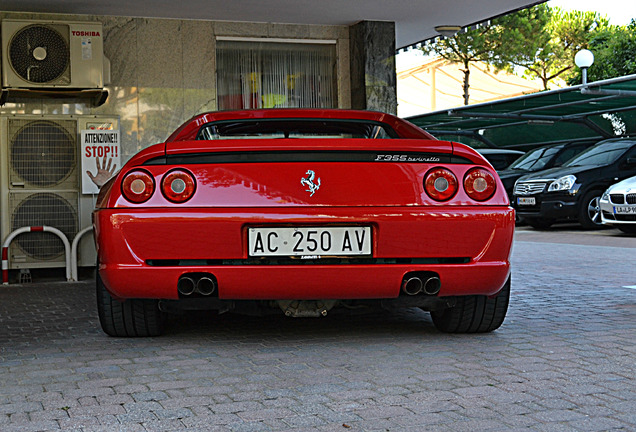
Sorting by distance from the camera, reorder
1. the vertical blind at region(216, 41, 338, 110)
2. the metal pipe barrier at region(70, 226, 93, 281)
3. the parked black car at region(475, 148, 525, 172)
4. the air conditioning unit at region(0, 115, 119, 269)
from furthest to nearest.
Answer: the parked black car at region(475, 148, 525, 172), the vertical blind at region(216, 41, 338, 110), the air conditioning unit at region(0, 115, 119, 269), the metal pipe barrier at region(70, 226, 93, 281)

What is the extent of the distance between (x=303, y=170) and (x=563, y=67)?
4421 centimetres

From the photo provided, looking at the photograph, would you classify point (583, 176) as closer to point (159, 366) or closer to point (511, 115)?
point (511, 115)

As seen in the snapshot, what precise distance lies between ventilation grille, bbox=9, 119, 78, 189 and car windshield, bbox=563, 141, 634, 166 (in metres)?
11.0

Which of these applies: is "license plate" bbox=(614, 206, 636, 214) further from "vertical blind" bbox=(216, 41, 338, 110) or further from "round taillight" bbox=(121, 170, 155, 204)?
"round taillight" bbox=(121, 170, 155, 204)

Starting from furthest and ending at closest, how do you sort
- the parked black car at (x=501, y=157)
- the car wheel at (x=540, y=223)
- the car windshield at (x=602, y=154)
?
the parked black car at (x=501, y=157) → the car wheel at (x=540, y=223) → the car windshield at (x=602, y=154)

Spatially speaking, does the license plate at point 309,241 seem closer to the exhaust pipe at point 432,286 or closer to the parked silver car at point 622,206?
the exhaust pipe at point 432,286

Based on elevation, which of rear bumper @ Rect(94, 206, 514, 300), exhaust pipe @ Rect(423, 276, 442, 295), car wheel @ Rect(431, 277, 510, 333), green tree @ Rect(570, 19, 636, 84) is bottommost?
car wheel @ Rect(431, 277, 510, 333)

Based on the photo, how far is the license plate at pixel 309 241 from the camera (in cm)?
418

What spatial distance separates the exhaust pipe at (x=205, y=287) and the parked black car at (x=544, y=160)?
16.1 m

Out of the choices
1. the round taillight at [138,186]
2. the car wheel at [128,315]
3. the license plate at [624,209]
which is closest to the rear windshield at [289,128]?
the round taillight at [138,186]

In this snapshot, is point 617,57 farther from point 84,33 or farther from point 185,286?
point 185,286

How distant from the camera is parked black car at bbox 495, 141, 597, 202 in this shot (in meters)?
19.7

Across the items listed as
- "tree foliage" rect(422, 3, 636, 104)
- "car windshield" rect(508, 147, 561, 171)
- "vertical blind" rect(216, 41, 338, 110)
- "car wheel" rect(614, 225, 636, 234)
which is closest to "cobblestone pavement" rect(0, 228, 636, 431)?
"vertical blind" rect(216, 41, 338, 110)

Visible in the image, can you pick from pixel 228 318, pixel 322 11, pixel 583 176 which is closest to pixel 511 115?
pixel 583 176
